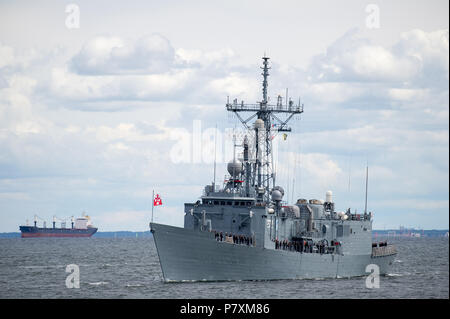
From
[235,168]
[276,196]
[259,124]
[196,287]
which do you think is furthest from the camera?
[259,124]

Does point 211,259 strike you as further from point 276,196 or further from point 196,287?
point 276,196

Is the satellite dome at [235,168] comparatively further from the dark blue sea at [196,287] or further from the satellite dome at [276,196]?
the dark blue sea at [196,287]

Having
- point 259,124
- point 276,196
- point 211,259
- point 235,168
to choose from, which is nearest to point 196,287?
point 211,259

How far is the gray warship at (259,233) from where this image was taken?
51053mm

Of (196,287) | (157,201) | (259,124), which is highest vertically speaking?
Result: (259,124)

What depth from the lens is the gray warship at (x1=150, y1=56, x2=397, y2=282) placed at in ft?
167

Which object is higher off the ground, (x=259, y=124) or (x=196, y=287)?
(x=259, y=124)

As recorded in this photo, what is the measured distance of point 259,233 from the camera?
5431 cm

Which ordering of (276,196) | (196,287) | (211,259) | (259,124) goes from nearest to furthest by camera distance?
(196,287) < (211,259) < (276,196) < (259,124)

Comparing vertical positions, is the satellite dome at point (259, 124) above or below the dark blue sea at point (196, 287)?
above

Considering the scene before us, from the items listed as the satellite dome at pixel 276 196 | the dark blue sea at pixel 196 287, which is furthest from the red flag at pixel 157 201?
the satellite dome at pixel 276 196

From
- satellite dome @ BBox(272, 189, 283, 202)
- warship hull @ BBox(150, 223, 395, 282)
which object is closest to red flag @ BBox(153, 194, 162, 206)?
warship hull @ BBox(150, 223, 395, 282)

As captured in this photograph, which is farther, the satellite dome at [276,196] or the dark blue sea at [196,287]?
the satellite dome at [276,196]

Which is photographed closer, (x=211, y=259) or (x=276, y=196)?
(x=211, y=259)
